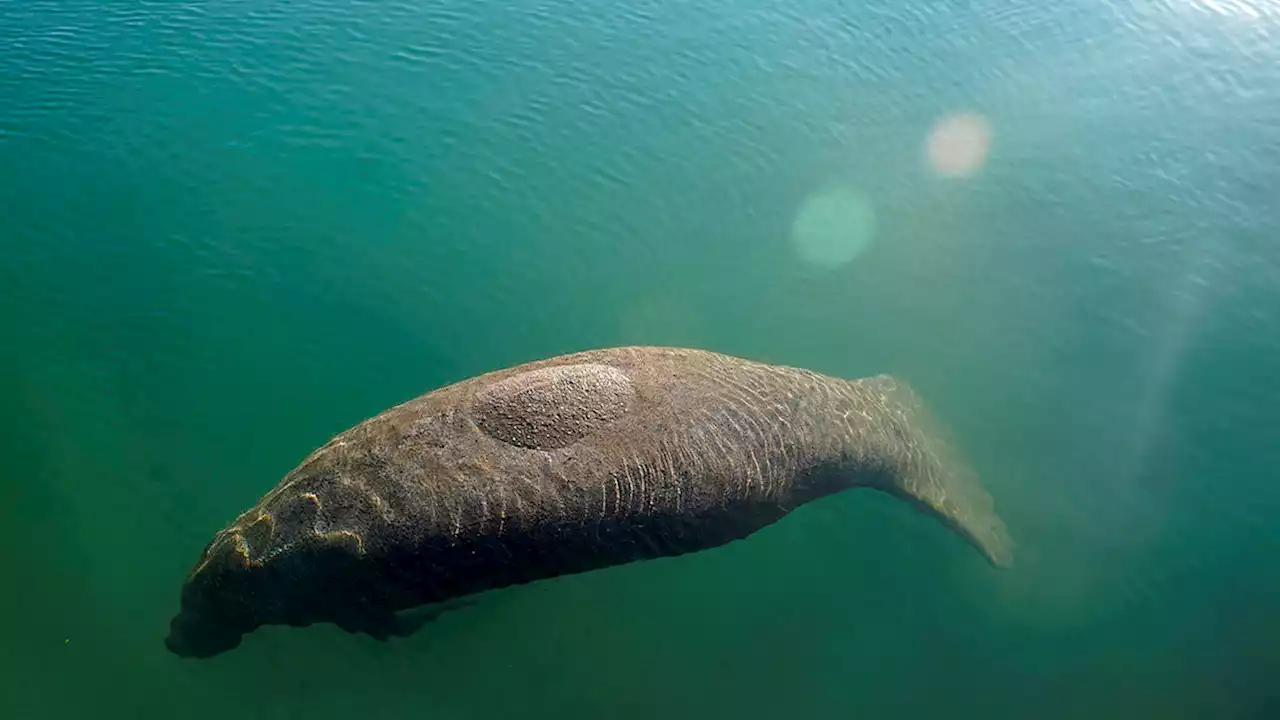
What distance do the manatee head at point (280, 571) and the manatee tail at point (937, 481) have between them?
5130mm

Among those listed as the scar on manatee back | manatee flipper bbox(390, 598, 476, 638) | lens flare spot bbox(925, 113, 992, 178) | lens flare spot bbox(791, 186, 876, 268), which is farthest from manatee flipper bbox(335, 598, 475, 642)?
lens flare spot bbox(925, 113, 992, 178)

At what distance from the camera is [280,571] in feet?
19.7

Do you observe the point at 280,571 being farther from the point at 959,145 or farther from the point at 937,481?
the point at 959,145

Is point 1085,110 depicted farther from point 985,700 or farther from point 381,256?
point 381,256

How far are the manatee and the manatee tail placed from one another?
1.46 m

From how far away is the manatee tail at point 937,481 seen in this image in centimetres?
837

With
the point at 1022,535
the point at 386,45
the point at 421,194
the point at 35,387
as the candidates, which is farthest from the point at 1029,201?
the point at 35,387

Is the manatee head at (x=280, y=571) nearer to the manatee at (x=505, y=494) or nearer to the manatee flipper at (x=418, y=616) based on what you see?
the manatee at (x=505, y=494)

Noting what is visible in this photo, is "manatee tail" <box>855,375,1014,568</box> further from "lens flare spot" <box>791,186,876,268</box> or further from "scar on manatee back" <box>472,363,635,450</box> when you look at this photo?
"scar on manatee back" <box>472,363,635,450</box>

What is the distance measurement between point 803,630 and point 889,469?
5.85 ft

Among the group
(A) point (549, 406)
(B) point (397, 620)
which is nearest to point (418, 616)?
(B) point (397, 620)

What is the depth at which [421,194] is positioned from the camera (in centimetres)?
1181

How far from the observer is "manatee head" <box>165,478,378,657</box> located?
19.5 feet

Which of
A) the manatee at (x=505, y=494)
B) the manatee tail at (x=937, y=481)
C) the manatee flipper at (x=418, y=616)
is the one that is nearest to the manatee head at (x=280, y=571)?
the manatee at (x=505, y=494)
